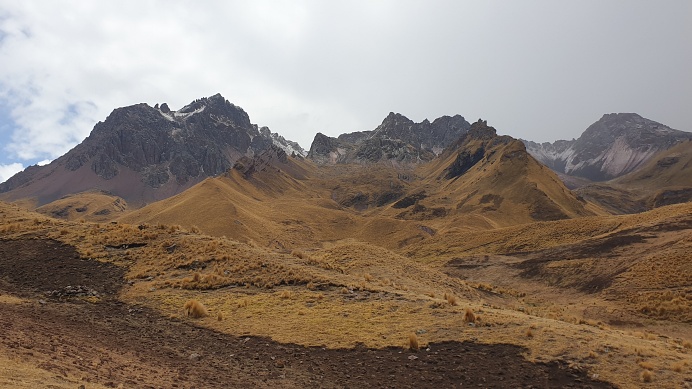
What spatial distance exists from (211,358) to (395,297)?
40.6 feet

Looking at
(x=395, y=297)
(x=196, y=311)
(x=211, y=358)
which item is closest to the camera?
(x=211, y=358)

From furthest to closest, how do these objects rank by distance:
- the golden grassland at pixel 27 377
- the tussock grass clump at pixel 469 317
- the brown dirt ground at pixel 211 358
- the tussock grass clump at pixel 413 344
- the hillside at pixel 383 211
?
the hillside at pixel 383 211, the tussock grass clump at pixel 469 317, the tussock grass clump at pixel 413 344, the brown dirt ground at pixel 211 358, the golden grassland at pixel 27 377

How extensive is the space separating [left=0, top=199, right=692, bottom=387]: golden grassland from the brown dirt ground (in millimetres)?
947

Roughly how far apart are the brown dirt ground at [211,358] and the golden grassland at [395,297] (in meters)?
0.95

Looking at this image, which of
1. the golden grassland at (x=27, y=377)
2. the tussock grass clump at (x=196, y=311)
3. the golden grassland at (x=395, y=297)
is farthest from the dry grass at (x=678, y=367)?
the tussock grass clump at (x=196, y=311)

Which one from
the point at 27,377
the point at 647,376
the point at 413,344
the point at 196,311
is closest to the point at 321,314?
the point at 413,344

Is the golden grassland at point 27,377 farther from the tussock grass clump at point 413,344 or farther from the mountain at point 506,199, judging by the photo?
the mountain at point 506,199

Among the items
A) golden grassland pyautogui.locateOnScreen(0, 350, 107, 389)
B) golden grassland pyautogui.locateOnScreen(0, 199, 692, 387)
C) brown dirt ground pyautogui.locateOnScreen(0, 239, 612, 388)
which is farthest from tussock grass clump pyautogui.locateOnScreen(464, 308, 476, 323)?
golden grassland pyautogui.locateOnScreen(0, 350, 107, 389)

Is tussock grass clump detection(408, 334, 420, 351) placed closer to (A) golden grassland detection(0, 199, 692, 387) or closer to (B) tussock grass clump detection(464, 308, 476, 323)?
(A) golden grassland detection(0, 199, 692, 387)

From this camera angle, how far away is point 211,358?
59.8 feet

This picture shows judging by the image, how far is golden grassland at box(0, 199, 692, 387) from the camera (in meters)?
18.4

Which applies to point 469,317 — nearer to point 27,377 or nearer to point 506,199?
point 27,377

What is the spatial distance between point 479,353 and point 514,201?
139113 millimetres

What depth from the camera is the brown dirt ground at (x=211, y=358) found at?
1451 cm
